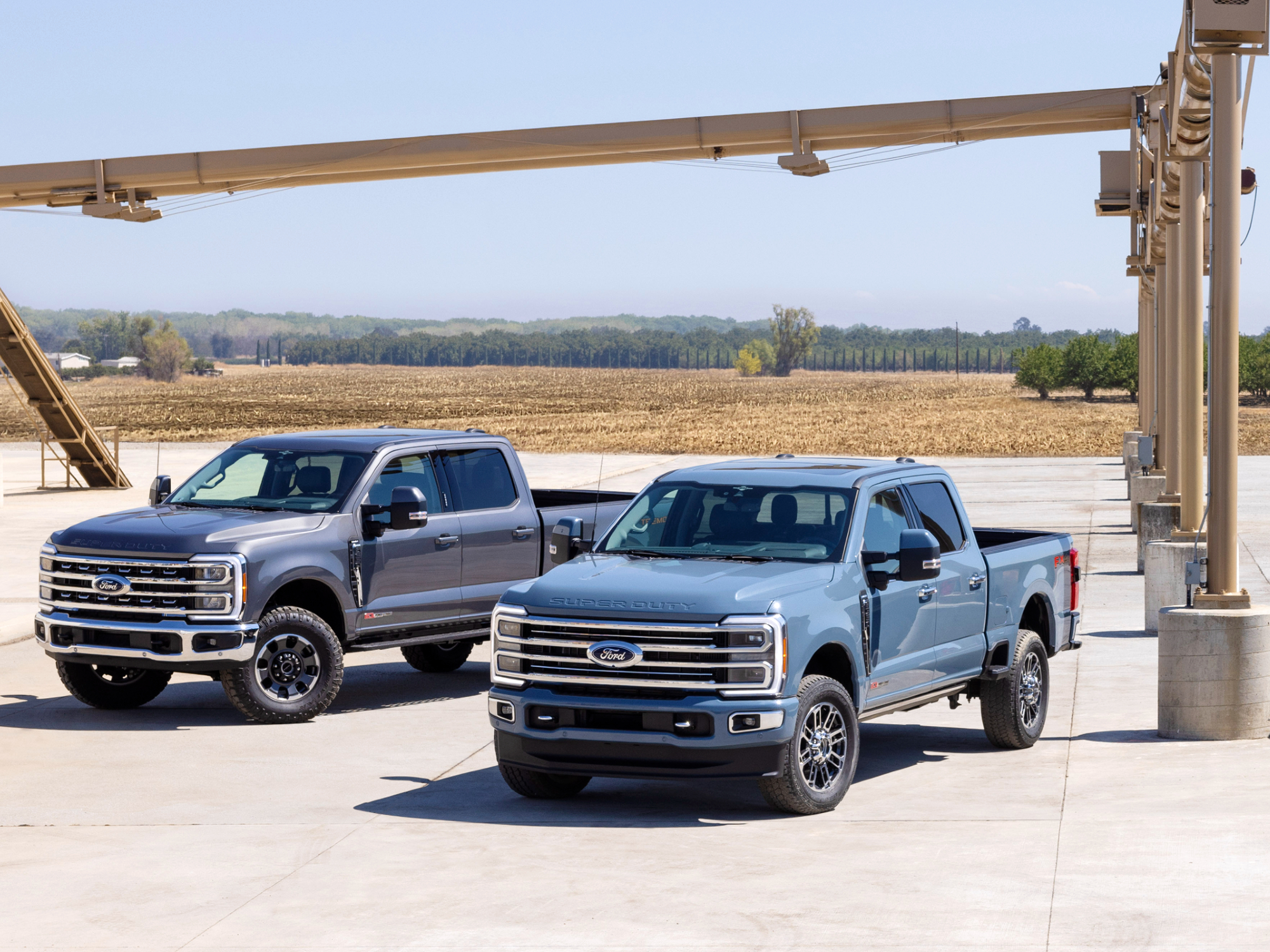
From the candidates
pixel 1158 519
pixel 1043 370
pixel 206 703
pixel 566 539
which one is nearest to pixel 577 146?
pixel 1158 519

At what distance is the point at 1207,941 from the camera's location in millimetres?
6316

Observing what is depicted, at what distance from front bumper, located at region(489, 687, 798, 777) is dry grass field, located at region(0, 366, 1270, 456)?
44.2 meters

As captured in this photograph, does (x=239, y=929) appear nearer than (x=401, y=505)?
Yes

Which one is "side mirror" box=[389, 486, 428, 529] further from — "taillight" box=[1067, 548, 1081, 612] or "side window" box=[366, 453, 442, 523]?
"taillight" box=[1067, 548, 1081, 612]

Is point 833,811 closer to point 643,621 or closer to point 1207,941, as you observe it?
point 643,621

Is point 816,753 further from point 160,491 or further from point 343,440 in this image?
point 160,491

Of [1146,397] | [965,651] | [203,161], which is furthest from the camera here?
[1146,397]

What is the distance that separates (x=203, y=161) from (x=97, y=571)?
714 inches

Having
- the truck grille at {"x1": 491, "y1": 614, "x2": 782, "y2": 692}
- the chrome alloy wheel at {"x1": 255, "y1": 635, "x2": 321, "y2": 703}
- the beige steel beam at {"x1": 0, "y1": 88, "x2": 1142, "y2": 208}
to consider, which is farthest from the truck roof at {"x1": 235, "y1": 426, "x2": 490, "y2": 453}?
the beige steel beam at {"x1": 0, "y1": 88, "x2": 1142, "y2": 208}

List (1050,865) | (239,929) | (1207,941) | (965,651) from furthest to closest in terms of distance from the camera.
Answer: (965,651) → (1050,865) → (239,929) → (1207,941)

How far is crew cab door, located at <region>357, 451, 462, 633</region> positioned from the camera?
484 inches

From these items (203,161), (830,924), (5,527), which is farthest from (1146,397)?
(830,924)

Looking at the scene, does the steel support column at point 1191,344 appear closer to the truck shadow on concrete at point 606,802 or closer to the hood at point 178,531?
the truck shadow on concrete at point 606,802

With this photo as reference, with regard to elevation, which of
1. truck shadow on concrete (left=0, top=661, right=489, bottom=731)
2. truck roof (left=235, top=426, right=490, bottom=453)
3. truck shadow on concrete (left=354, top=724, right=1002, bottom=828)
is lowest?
truck shadow on concrete (left=0, top=661, right=489, bottom=731)
